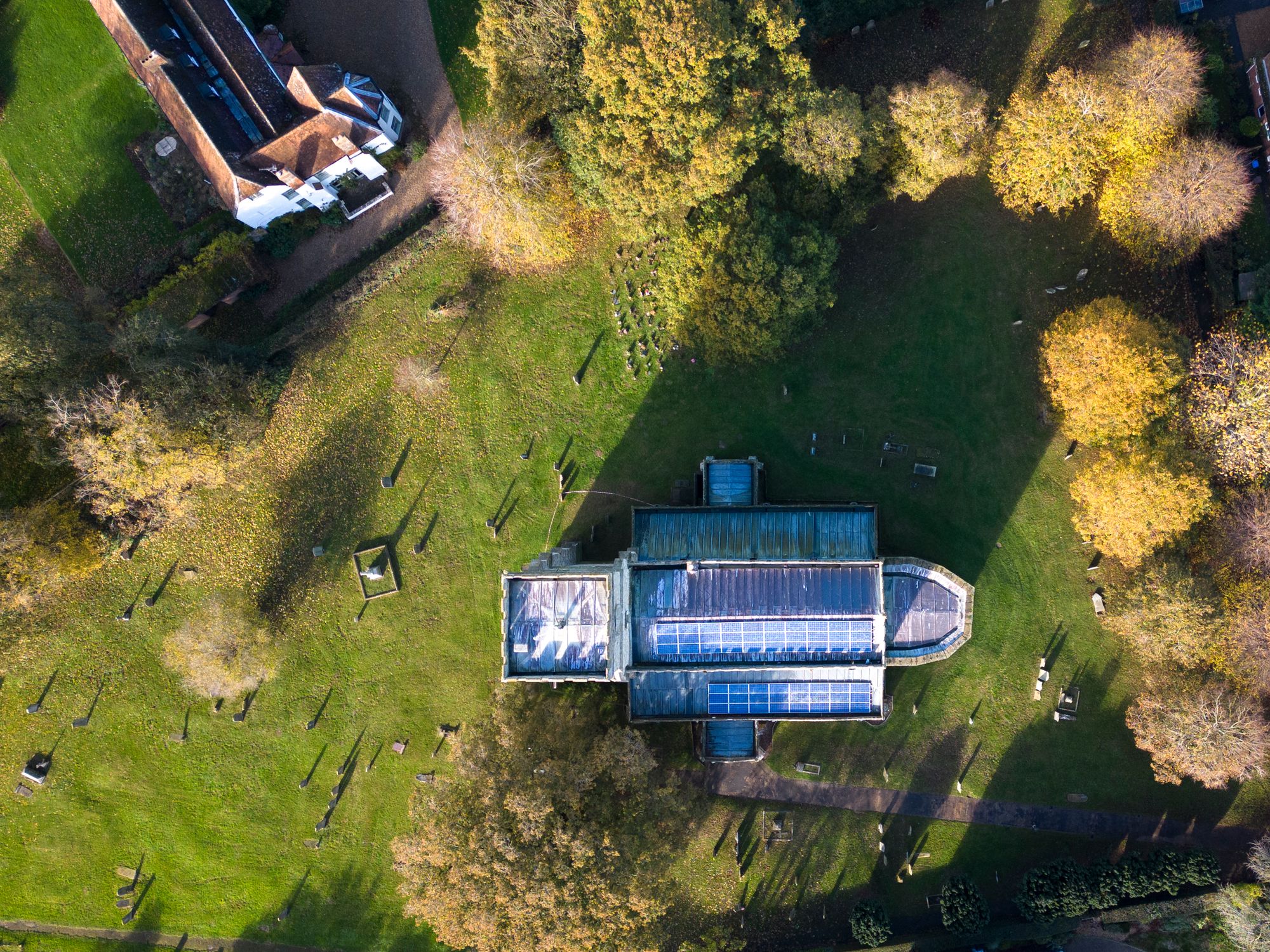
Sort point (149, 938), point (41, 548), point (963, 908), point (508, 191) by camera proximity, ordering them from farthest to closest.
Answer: point (149, 938) → point (963, 908) → point (41, 548) → point (508, 191)

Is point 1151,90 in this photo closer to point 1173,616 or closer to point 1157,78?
point 1157,78

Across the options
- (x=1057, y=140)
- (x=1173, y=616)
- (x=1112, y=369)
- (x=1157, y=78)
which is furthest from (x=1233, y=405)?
(x=1157, y=78)

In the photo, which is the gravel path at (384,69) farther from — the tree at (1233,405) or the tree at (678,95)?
the tree at (1233,405)

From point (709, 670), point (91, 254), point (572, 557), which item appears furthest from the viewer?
point (91, 254)

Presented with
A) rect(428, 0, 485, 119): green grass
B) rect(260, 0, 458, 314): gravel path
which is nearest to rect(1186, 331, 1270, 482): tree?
rect(428, 0, 485, 119): green grass

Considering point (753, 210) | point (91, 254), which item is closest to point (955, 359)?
point (753, 210)

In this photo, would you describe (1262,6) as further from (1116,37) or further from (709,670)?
(709,670)

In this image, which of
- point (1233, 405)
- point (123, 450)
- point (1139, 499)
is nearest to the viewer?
point (1139, 499)
